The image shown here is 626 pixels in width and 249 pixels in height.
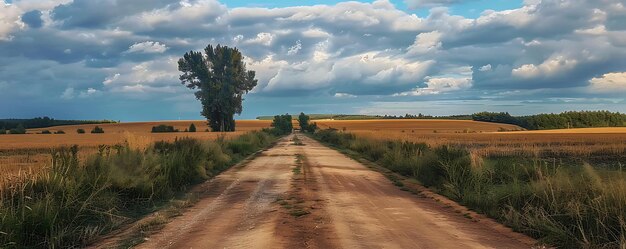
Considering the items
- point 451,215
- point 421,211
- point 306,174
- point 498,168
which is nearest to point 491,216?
point 451,215

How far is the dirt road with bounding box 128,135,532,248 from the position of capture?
7.72m

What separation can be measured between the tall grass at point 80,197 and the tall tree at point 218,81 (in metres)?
59.7

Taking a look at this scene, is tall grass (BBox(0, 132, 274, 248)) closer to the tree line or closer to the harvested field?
the harvested field

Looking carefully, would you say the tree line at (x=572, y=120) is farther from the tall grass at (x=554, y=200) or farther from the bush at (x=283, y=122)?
the tall grass at (x=554, y=200)

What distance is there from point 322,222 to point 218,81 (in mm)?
68195

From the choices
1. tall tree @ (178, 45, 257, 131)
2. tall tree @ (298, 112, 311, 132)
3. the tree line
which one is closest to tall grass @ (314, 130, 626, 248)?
tall tree @ (178, 45, 257, 131)

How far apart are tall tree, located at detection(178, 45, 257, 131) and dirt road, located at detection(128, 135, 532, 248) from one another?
60.6 metres

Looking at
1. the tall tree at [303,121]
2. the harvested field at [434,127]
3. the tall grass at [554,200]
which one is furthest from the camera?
the tall tree at [303,121]

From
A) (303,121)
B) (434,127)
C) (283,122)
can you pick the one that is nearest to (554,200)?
(434,127)

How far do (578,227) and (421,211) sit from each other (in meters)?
3.69

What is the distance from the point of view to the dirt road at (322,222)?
304 inches

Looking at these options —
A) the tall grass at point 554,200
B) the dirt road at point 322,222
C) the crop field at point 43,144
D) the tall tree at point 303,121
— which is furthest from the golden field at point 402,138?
the tall tree at point 303,121

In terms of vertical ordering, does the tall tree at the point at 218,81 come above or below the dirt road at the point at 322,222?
above

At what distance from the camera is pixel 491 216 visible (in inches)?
414
